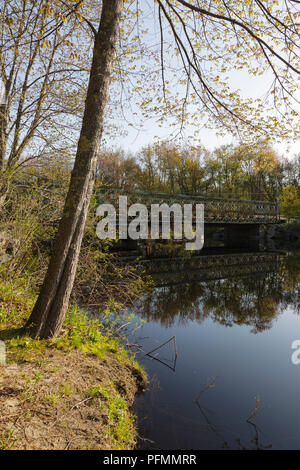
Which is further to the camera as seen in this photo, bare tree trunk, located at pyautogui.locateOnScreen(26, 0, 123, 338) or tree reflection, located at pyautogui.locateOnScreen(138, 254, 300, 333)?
tree reflection, located at pyautogui.locateOnScreen(138, 254, 300, 333)

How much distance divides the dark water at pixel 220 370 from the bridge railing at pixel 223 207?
31.0 ft

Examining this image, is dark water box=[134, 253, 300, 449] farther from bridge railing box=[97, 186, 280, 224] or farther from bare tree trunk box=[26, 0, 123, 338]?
bridge railing box=[97, 186, 280, 224]

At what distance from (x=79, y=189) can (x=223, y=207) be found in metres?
23.8

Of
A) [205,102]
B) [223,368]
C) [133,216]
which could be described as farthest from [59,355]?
[133,216]

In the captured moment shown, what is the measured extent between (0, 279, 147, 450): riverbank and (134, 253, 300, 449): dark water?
1.44 ft

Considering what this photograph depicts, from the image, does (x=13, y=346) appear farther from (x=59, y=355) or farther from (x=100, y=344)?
(x=100, y=344)

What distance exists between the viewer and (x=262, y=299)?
9.69 meters

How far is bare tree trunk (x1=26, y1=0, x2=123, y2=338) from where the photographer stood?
3496 millimetres

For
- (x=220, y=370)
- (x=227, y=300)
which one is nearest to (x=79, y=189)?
(x=220, y=370)

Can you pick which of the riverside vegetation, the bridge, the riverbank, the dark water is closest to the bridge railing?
the bridge

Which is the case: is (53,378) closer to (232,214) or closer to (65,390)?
(65,390)

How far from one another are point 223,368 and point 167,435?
6.55 feet

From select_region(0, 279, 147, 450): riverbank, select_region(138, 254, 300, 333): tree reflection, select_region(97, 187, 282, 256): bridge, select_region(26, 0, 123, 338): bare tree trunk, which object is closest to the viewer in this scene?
select_region(0, 279, 147, 450): riverbank

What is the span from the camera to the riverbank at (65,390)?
228 centimetres
